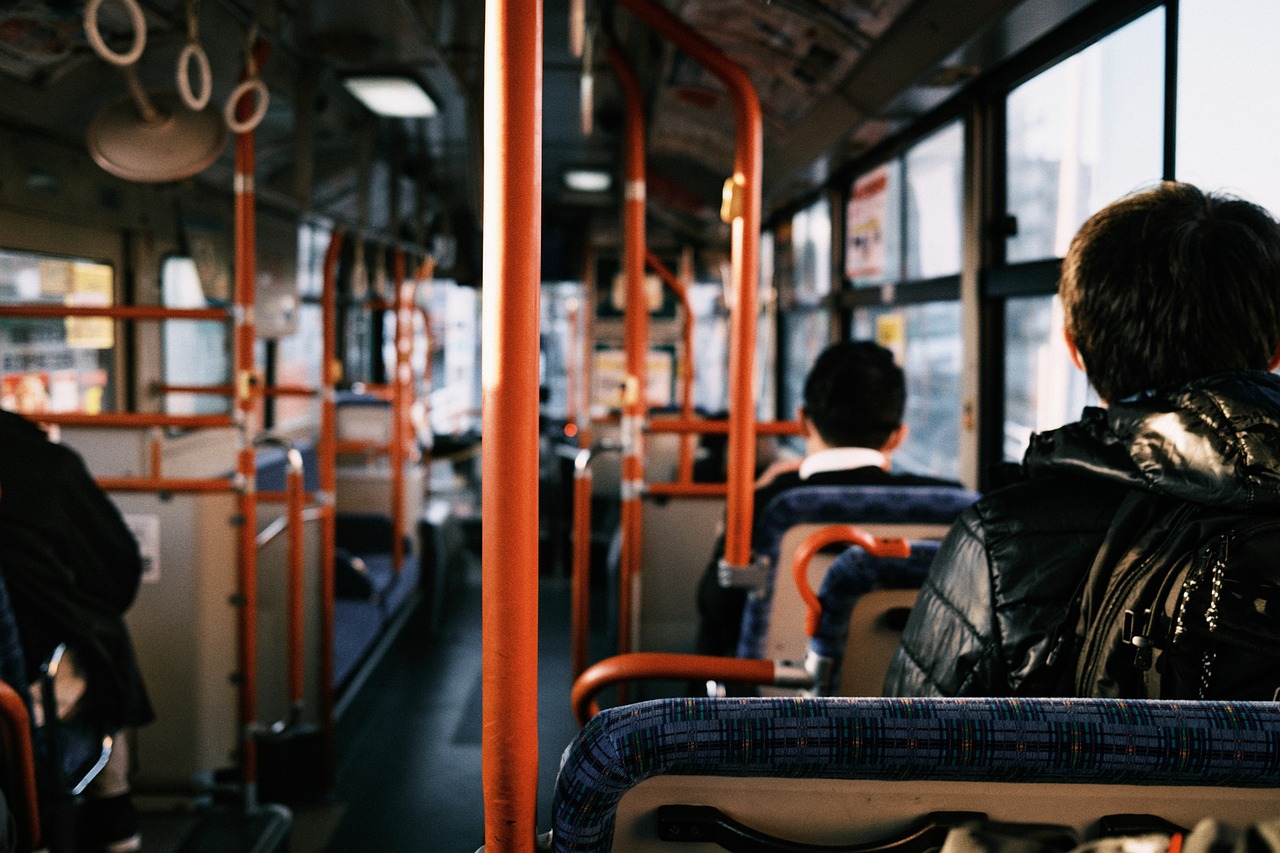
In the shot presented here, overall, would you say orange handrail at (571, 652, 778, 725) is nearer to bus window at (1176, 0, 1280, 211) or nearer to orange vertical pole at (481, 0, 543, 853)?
orange vertical pole at (481, 0, 543, 853)

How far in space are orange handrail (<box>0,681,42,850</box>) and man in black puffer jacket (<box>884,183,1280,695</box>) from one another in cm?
135

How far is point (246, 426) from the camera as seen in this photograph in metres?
3.06

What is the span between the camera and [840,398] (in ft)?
8.89

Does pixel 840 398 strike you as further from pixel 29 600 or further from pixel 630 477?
pixel 29 600

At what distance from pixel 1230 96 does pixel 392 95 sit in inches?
168

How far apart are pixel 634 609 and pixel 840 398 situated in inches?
47.6

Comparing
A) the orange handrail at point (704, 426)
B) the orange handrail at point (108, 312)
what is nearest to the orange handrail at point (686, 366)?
the orange handrail at point (704, 426)

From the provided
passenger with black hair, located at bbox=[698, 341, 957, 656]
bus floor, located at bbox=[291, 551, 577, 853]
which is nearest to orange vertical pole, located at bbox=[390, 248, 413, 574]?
bus floor, located at bbox=[291, 551, 577, 853]

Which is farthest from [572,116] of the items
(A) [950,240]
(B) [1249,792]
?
(B) [1249,792]

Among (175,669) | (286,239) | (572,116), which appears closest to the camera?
(175,669)

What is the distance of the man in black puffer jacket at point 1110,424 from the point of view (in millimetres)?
1037

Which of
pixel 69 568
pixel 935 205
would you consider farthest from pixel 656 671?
pixel 935 205

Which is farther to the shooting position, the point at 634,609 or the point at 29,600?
the point at 634,609

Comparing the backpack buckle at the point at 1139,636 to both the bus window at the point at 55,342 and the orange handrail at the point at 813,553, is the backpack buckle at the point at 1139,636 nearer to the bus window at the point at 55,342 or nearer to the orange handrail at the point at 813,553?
the orange handrail at the point at 813,553
